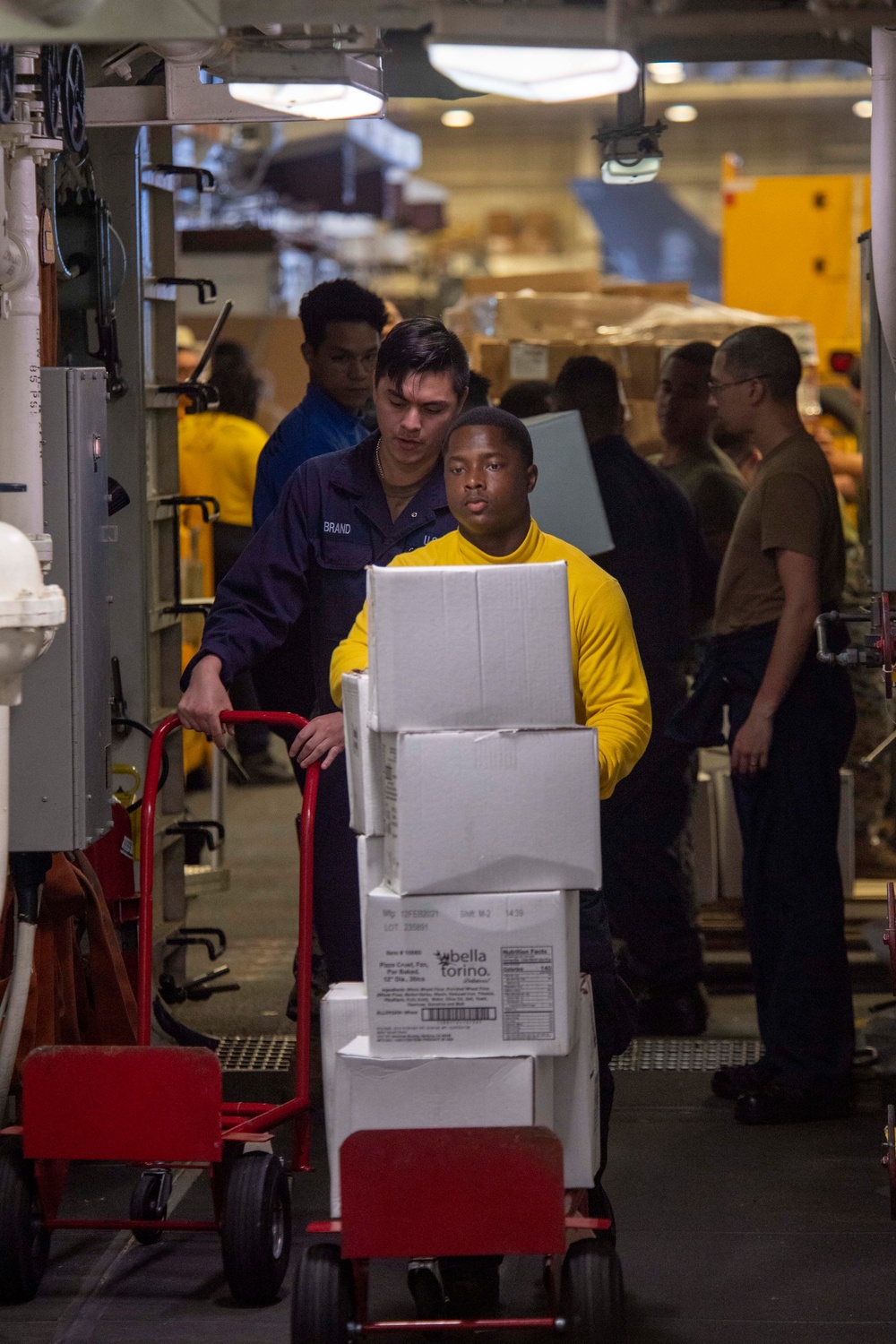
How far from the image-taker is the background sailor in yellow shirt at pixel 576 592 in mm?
3053

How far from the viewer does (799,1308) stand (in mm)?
3324

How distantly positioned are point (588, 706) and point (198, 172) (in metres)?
2.42

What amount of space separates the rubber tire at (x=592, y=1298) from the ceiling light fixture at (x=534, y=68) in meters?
1.94

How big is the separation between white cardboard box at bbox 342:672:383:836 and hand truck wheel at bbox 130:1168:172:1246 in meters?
1.11

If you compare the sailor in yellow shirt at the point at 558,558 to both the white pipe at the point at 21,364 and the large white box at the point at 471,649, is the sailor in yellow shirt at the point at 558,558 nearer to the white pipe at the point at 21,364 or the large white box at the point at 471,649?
the large white box at the point at 471,649

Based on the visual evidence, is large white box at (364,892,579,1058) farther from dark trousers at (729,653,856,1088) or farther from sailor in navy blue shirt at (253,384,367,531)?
sailor in navy blue shirt at (253,384,367,531)

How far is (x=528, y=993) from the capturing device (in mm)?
2779

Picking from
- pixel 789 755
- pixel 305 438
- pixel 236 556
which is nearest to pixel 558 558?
pixel 789 755

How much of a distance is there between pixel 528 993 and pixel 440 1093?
223mm

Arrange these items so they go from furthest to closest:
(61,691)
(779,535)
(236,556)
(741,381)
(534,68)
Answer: (236,556) → (741,381) → (779,535) → (61,691) → (534,68)

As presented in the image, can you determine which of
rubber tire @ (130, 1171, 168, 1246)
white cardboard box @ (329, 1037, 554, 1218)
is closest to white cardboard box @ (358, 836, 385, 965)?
white cardboard box @ (329, 1037, 554, 1218)

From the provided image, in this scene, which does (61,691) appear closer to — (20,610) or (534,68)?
(20,610)

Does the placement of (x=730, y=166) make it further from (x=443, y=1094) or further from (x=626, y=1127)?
(x=443, y=1094)

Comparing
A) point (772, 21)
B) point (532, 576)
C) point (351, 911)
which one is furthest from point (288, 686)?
point (772, 21)
